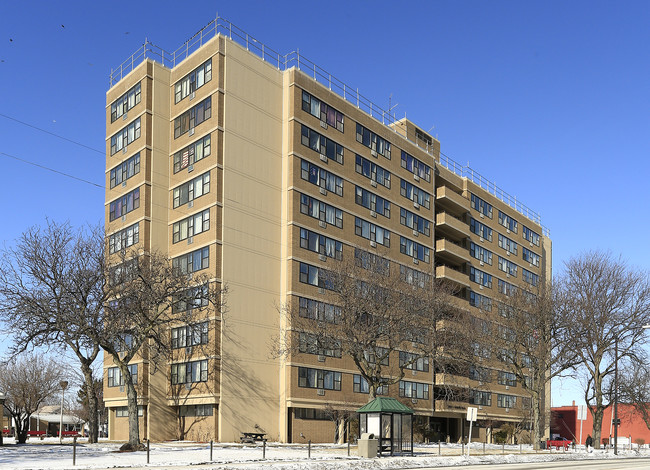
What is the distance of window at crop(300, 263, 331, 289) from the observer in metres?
57.3

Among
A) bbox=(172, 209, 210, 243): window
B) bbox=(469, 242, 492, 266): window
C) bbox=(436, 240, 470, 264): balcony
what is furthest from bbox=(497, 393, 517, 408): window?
bbox=(172, 209, 210, 243): window

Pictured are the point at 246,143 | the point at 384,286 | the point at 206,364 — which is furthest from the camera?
the point at 246,143

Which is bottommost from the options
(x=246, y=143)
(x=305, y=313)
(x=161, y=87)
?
(x=305, y=313)

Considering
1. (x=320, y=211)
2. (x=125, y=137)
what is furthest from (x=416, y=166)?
(x=125, y=137)

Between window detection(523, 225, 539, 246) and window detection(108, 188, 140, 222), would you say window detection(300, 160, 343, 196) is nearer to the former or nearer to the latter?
window detection(108, 188, 140, 222)

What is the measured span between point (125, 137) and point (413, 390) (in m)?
33.6

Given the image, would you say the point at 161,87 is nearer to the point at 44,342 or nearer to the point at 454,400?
the point at 44,342

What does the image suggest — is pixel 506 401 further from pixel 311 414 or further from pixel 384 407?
pixel 384 407

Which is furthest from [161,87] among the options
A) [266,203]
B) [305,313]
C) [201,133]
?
[305,313]

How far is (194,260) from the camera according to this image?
54.3 metres

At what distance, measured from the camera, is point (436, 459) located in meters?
37.4

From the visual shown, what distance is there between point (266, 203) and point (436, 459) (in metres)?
25.4

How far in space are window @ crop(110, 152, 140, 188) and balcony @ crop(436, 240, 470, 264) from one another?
104 ft

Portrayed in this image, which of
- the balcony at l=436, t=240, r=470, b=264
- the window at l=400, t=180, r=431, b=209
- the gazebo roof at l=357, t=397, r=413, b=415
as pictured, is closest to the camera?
the gazebo roof at l=357, t=397, r=413, b=415
